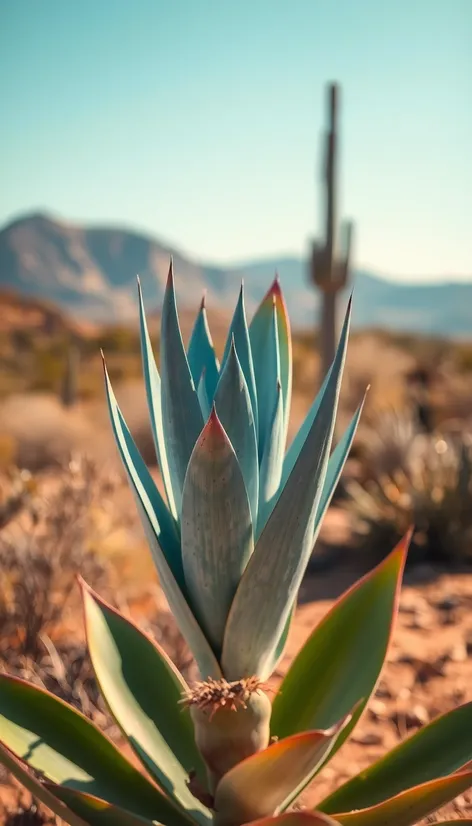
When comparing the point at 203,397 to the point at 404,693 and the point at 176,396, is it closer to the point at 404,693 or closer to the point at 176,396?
the point at 176,396

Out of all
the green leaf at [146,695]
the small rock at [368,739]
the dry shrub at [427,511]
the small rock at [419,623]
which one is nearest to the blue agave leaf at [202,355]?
the green leaf at [146,695]

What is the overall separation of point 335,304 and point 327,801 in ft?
25.0

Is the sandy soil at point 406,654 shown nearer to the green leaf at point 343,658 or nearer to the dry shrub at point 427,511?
the dry shrub at point 427,511

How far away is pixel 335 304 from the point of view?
885 centimetres

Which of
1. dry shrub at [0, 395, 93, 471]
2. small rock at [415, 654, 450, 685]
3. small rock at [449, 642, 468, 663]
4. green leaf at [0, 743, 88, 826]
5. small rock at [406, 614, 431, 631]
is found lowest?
dry shrub at [0, 395, 93, 471]

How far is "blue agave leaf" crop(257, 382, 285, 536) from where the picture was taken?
1.41 m

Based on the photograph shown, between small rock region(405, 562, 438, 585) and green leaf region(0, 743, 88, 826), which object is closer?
green leaf region(0, 743, 88, 826)

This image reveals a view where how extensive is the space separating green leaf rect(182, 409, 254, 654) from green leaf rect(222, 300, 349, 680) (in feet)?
0.13

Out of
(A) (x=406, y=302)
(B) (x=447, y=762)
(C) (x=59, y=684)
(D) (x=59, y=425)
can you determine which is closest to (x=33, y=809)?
(C) (x=59, y=684)

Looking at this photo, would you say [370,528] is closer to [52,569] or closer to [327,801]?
[52,569]

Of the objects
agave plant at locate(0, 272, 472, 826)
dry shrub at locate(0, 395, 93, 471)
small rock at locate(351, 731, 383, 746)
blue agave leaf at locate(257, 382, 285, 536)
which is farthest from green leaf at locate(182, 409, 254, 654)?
dry shrub at locate(0, 395, 93, 471)

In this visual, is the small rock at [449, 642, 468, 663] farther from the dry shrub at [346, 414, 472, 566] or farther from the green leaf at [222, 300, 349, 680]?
the green leaf at [222, 300, 349, 680]

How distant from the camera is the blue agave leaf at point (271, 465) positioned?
1.41 metres

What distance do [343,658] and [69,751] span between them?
0.55 m
